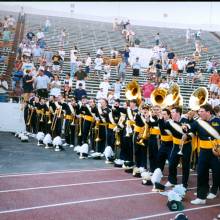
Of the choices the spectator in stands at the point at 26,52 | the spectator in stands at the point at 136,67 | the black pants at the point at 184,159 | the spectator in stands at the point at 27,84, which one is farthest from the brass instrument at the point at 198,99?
the spectator in stands at the point at 26,52

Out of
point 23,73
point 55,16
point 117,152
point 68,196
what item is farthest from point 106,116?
point 55,16

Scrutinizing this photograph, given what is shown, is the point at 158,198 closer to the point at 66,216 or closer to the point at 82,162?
the point at 66,216

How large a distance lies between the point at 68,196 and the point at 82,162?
3592 mm

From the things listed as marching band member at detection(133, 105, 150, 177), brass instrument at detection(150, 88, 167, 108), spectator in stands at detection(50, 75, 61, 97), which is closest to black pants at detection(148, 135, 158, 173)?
marching band member at detection(133, 105, 150, 177)

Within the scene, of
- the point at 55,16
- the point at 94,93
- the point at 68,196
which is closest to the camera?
the point at 68,196

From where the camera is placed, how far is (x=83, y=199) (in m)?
7.85

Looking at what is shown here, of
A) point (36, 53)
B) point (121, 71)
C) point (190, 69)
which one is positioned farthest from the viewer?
point (36, 53)

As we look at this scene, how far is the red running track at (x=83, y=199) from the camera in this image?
23.0ft

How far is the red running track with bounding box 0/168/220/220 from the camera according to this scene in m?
7.01

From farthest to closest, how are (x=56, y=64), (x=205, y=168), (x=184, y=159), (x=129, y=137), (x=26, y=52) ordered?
1. (x=26, y=52)
2. (x=56, y=64)
3. (x=129, y=137)
4. (x=184, y=159)
5. (x=205, y=168)

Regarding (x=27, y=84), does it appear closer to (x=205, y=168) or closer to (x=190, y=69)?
(x=190, y=69)

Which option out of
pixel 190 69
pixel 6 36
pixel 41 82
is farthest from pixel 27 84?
pixel 190 69

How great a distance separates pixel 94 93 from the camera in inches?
833

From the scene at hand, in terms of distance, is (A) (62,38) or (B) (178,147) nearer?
(B) (178,147)
